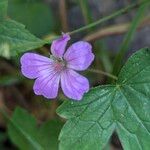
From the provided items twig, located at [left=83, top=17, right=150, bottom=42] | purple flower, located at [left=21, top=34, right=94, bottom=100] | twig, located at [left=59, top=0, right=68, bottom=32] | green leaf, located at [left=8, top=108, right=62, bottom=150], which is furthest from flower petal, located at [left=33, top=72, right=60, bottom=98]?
twig, located at [left=59, top=0, right=68, bottom=32]

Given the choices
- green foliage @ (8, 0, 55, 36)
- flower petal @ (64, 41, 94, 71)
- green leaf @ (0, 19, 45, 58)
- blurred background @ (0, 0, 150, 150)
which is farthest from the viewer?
green foliage @ (8, 0, 55, 36)

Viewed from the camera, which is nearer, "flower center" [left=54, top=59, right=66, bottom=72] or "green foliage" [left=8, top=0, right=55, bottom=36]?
"flower center" [left=54, top=59, right=66, bottom=72]

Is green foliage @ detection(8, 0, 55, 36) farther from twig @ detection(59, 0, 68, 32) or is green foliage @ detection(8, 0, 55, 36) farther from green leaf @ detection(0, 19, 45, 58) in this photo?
green leaf @ detection(0, 19, 45, 58)

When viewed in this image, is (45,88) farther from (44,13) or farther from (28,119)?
(44,13)

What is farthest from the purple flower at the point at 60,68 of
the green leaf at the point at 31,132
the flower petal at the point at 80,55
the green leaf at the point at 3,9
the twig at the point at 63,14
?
the twig at the point at 63,14

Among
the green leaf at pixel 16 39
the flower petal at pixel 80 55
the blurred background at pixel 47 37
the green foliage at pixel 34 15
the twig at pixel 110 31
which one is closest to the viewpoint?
the flower petal at pixel 80 55

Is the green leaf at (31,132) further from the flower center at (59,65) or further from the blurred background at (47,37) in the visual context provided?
the flower center at (59,65)

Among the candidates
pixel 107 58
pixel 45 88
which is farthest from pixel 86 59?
pixel 107 58
